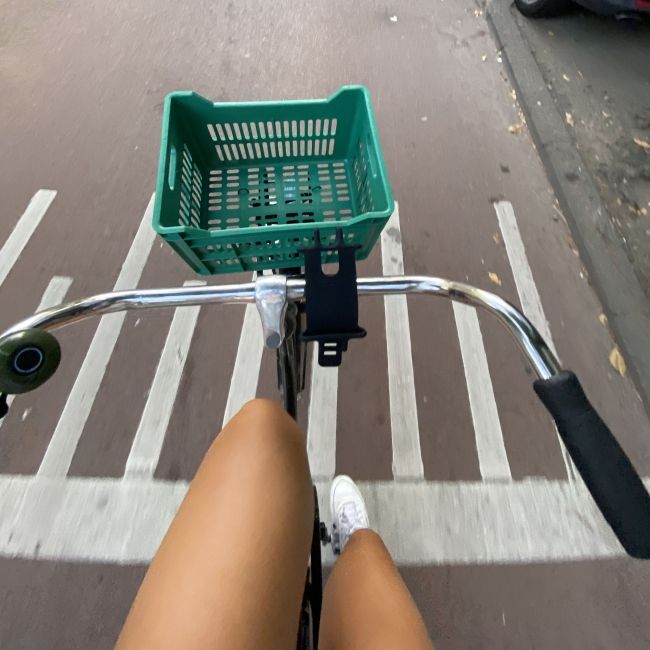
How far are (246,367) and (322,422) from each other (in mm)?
347

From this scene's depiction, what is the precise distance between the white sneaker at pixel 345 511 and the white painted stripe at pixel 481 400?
1.44 feet

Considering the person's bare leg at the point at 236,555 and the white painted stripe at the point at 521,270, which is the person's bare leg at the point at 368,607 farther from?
the white painted stripe at the point at 521,270

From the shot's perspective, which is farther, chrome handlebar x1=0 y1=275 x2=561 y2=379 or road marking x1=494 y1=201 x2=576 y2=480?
road marking x1=494 y1=201 x2=576 y2=480

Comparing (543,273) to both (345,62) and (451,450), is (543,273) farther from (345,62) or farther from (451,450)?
(345,62)

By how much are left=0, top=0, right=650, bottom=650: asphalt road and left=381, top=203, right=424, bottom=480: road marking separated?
13 millimetres

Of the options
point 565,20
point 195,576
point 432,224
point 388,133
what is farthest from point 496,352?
point 565,20

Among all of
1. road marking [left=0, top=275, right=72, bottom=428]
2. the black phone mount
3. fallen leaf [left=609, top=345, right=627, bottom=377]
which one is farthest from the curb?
road marking [left=0, top=275, right=72, bottom=428]

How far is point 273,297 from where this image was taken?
2.37ft

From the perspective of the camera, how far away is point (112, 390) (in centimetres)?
174

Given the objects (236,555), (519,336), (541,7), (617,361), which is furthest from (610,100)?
(236,555)

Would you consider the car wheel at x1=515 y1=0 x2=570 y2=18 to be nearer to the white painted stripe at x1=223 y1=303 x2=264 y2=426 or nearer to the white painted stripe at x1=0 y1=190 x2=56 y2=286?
the white painted stripe at x1=223 y1=303 x2=264 y2=426

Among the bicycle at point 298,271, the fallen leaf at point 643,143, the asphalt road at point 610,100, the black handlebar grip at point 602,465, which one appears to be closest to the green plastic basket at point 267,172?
the bicycle at point 298,271

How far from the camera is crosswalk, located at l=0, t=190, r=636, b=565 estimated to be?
1486 mm

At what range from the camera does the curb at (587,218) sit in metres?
1.93
